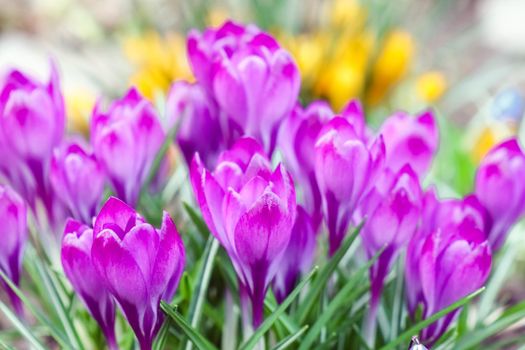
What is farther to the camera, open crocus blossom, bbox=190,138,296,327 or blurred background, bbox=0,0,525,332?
blurred background, bbox=0,0,525,332

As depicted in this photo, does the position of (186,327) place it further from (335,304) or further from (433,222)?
(433,222)

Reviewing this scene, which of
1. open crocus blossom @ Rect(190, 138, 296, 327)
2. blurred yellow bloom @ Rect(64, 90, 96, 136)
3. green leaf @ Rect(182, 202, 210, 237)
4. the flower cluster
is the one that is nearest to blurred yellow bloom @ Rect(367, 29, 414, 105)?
blurred yellow bloom @ Rect(64, 90, 96, 136)

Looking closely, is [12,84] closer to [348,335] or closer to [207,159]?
[207,159]

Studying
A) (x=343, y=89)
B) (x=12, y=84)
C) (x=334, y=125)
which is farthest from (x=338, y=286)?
(x=343, y=89)

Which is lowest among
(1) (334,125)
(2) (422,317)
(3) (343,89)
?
(2) (422,317)

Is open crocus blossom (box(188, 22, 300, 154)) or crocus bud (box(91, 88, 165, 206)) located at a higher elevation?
open crocus blossom (box(188, 22, 300, 154))

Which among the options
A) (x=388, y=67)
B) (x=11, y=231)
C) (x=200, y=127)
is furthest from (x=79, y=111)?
(x=11, y=231)

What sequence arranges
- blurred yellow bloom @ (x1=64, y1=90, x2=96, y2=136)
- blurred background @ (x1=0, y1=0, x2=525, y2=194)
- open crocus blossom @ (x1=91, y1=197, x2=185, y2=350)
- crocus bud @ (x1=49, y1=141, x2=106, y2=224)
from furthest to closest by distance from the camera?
1. blurred yellow bloom @ (x1=64, y1=90, x2=96, y2=136)
2. blurred background @ (x1=0, y1=0, x2=525, y2=194)
3. crocus bud @ (x1=49, y1=141, x2=106, y2=224)
4. open crocus blossom @ (x1=91, y1=197, x2=185, y2=350)

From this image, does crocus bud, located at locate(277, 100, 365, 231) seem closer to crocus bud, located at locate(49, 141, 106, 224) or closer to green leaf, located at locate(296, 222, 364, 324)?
green leaf, located at locate(296, 222, 364, 324)

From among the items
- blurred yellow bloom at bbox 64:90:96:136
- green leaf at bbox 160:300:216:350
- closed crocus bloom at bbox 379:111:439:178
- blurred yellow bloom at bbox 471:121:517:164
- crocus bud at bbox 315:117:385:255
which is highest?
blurred yellow bloom at bbox 64:90:96:136
